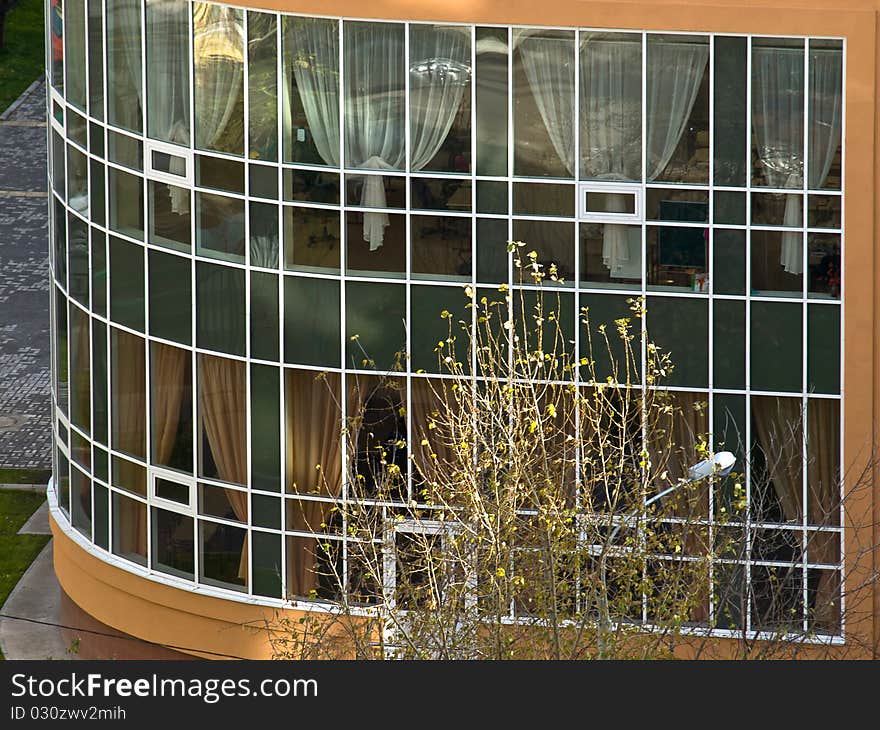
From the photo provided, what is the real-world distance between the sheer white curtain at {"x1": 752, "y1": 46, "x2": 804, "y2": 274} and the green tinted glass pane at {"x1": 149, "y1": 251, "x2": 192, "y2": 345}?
6394mm

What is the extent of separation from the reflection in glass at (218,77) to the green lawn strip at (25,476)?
9529mm

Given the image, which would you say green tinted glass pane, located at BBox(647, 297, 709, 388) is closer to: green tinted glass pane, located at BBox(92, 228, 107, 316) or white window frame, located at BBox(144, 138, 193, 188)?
Answer: white window frame, located at BBox(144, 138, 193, 188)

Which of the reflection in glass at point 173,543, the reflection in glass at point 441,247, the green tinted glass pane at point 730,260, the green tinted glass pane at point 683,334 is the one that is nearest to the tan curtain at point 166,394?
the reflection in glass at point 173,543

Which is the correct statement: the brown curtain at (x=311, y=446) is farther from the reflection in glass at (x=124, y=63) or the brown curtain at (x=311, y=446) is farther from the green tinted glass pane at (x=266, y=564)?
the reflection in glass at (x=124, y=63)

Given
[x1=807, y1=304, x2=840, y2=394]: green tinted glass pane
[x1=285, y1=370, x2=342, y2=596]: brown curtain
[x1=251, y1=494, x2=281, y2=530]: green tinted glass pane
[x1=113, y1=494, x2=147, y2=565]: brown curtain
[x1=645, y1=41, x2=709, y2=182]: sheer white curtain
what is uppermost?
[x1=645, y1=41, x2=709, y2=182]: sheer white curtain

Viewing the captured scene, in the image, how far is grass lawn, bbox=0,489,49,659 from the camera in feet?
79.5

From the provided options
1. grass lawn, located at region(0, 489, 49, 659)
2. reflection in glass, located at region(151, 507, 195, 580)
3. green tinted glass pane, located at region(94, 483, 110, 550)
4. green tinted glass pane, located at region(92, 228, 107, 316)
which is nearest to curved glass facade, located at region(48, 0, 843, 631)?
green tinted glass pane, located at region(92, 228, 107, 316)

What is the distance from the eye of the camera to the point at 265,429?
19812mm

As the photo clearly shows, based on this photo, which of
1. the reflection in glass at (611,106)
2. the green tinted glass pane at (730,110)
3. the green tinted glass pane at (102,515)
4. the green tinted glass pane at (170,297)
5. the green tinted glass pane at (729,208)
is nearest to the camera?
the green tinted glass pane at (730,110)

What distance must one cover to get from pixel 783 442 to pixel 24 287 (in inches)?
826

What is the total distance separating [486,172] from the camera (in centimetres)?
1875

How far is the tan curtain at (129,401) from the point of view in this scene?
813 inches
